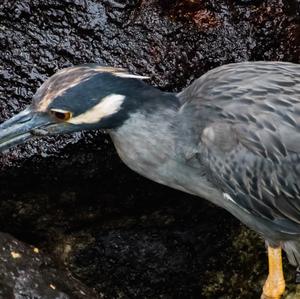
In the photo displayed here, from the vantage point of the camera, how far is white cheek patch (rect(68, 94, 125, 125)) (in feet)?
13.1

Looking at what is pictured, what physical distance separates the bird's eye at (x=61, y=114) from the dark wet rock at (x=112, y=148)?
551 millimetres

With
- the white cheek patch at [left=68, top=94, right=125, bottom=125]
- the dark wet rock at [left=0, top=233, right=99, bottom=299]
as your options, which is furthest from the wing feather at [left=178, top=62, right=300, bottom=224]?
the dark wet rock at [left=0, top=233, right=99, bottom=299]

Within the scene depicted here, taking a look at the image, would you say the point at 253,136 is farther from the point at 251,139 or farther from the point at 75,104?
the point at 75,104

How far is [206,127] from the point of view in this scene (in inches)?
163

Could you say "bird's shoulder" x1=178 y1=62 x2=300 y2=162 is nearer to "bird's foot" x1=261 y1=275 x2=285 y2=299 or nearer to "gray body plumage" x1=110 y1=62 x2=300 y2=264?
"gray body plumage" x1=110 y1=62 x2=300 y2=264

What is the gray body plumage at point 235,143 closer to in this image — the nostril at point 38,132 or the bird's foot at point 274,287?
the nostril at point 38,132

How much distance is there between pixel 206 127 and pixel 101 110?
465 millimetres

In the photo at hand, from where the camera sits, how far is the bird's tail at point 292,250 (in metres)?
4.54

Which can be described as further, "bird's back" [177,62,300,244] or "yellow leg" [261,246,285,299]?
"yellow leg" [261,246,285,299]

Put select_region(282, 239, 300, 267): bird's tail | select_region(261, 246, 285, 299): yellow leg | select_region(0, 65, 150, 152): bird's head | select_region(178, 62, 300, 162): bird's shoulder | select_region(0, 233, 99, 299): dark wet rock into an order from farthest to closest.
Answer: select_region(261, 246, 285, 299): yellow leg → select_region(282, 239, 300, 267): bird's tail → select_region(0, 233, 99, 299): dark wet rock → select_region(178, 62, 300, 162): bird's shoulder → select_region(0, 65, 150, 152): bird's head

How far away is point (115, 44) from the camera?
4742 mm

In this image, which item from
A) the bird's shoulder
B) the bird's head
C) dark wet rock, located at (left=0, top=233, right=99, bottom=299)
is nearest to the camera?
the bird's head

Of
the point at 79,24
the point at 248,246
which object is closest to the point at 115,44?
the point at 79,24

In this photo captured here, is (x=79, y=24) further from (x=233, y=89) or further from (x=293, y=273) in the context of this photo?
(x=293, y=273)
